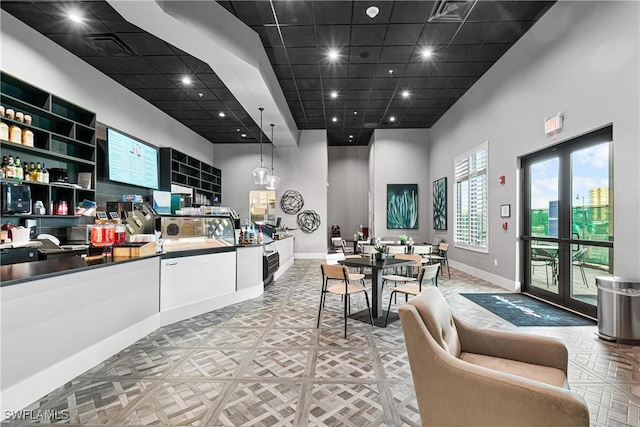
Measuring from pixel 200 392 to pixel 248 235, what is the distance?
10.6ft

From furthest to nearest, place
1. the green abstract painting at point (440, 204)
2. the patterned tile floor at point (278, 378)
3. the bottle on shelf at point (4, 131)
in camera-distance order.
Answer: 1. the green abstract painting at point (440, 204)
2. the bottle on shelf at point (4, 131)
3. the patterned tile floor at point (278, 378)

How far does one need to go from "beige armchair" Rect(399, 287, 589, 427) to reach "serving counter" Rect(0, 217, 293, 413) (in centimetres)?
270

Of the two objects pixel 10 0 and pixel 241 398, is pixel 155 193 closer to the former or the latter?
pixel 10 0

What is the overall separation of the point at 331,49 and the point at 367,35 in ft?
2.41

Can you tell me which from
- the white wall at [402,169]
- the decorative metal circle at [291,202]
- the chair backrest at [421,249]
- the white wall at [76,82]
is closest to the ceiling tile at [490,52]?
the chair backrest at [421,249]

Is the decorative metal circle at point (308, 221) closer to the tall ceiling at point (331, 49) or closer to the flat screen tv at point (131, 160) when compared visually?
the tall ceiling at point (331, 49)

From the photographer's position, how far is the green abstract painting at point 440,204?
9.05m

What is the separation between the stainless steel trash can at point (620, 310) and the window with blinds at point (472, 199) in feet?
10.9

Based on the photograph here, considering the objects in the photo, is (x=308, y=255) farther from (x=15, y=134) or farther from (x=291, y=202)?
(x=15, y=134)

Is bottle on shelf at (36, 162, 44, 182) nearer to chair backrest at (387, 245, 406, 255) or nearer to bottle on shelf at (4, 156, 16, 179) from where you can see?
bottle on shelf at (4, 156, 16, 179)

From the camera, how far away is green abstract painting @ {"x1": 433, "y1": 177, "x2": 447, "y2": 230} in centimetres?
905

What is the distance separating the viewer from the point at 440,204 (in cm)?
936

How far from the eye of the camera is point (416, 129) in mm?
10406

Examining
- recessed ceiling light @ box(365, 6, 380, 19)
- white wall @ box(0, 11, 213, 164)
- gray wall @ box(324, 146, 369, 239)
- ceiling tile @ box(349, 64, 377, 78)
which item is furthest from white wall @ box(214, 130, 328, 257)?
recessed ceiling light @ box(365, 6, 380, 19)
